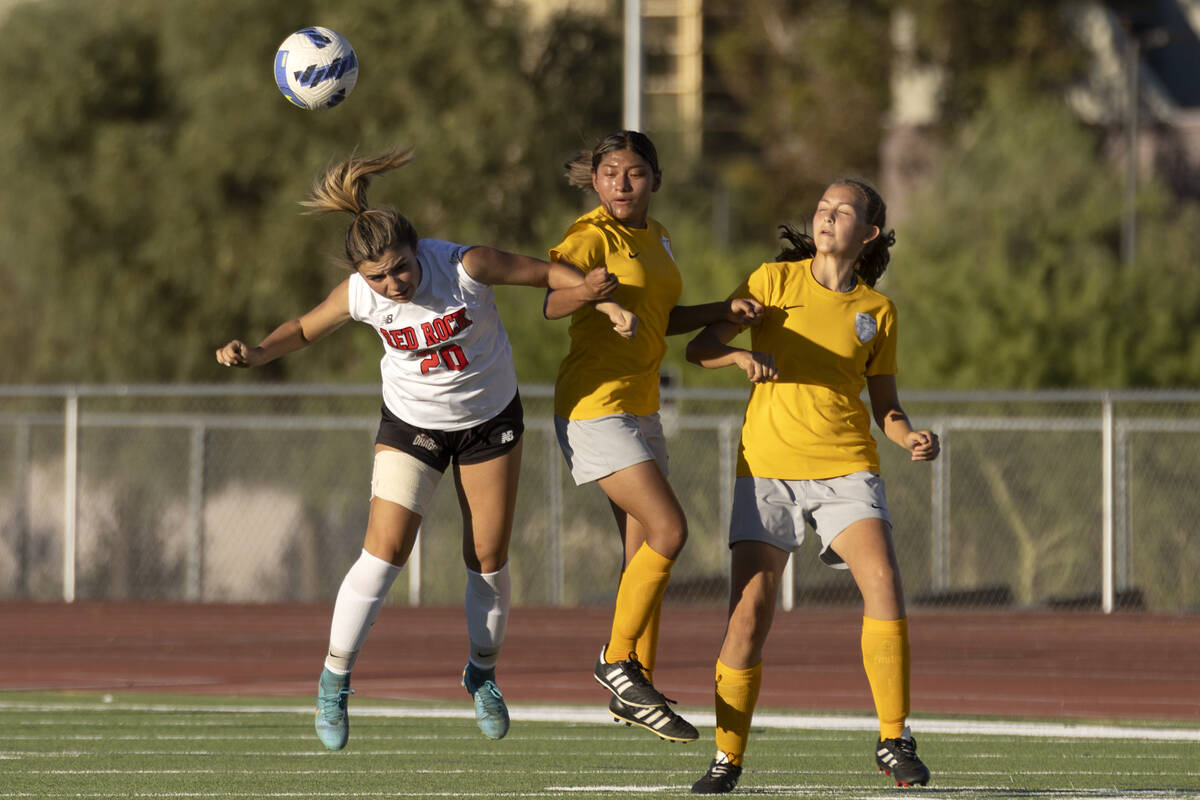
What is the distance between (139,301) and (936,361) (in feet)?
40.5

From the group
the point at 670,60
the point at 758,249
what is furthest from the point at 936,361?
the point at 670,60

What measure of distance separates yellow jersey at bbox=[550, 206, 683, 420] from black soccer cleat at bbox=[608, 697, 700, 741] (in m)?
1.11

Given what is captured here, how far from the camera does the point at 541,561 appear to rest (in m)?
20.0

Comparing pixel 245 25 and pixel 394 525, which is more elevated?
pixel 245 25

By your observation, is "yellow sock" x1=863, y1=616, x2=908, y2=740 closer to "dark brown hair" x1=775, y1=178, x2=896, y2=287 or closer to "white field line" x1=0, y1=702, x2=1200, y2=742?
"dark brown hair" x1=775, y1=178, x2=896, y2=287

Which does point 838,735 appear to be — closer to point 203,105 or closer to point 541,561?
point 541,561

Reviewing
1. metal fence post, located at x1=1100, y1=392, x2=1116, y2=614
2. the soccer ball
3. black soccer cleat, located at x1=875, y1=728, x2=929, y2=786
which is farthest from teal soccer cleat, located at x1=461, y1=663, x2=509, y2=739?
metal fence post, located at x1=1100, y1=392, x2=1116, y2=614

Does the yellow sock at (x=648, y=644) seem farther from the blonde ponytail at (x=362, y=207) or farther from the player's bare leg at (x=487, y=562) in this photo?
the blonde ponytail at (x=362, y=207)

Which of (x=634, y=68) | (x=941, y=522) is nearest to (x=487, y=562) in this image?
(x=941, y=522)

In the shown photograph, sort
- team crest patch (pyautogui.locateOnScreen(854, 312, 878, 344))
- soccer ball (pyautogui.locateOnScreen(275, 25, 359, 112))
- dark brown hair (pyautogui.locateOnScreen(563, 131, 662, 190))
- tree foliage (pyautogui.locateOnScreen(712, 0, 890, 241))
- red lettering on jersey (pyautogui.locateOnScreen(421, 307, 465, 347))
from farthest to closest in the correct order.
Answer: tree foliage (pyautogui.locateOnScreen(712, 0, 890, 241)) → soccer ball (pyautogui.locateOnScreen(275, 25, 359, 112)) → dark brown hair (pyautogui.locateOnScreen(563, 131, 662, 190)) → red lettering on jersey (pyautogui.locateOnScreen(421, 307, 465, 347)) → team crest patch (pyautogui.locateOnScreen(854, 312, 878, 344))

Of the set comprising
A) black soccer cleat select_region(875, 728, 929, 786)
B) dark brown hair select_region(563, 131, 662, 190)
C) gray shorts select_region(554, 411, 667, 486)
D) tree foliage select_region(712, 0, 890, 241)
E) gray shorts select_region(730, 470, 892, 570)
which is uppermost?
tree foliage select_region(712, 0, 890, 241)

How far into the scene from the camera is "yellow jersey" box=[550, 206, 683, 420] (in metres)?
7.54

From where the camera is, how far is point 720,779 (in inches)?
279

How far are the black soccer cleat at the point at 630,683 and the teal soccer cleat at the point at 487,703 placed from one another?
1.42ft
